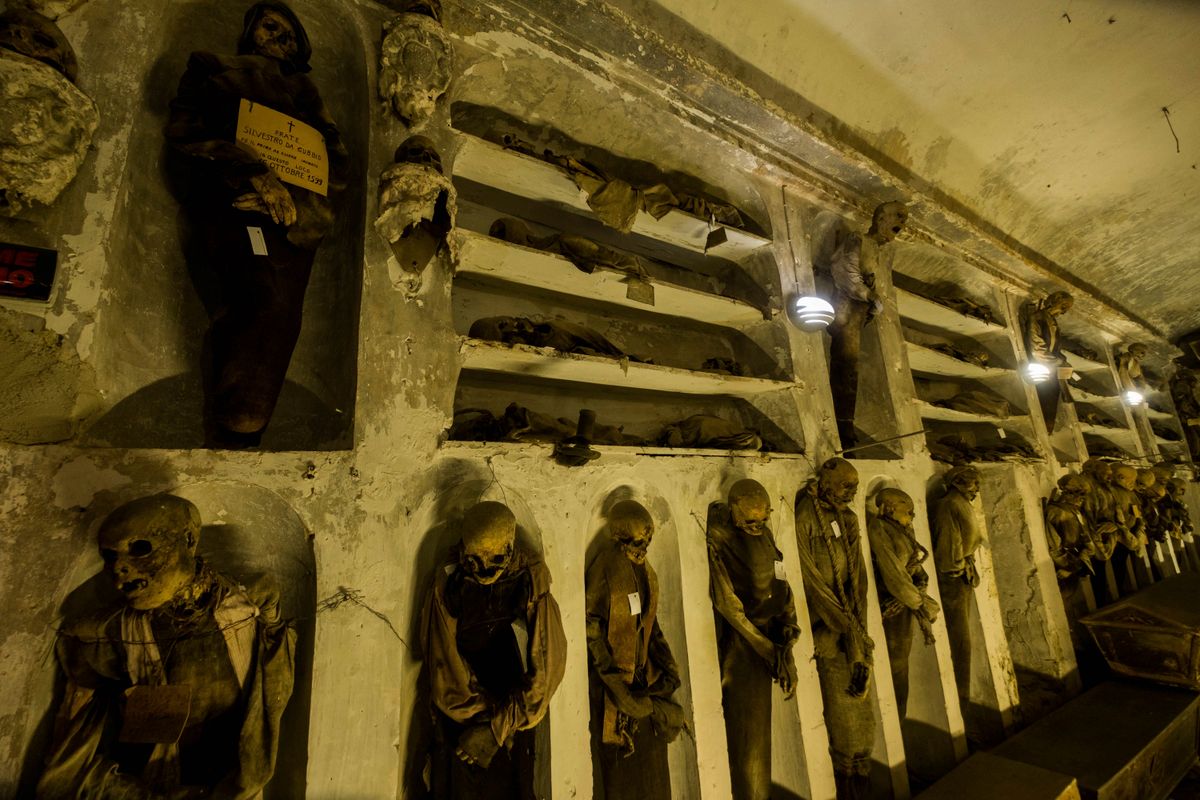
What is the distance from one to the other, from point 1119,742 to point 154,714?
5.67 m

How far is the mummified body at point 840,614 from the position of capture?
3498 mm

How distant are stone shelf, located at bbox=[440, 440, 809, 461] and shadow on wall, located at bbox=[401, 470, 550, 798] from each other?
0.10m

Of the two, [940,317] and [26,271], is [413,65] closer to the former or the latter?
[26,271]

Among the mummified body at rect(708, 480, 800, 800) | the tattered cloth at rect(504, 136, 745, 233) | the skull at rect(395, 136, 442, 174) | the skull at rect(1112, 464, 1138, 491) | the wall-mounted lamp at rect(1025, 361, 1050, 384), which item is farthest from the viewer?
the skull at rect(1112, 464, 1138, 491)

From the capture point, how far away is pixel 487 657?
8.04ft

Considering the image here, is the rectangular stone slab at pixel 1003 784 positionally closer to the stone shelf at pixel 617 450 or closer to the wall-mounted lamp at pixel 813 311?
the stone shelf at pixel 617 450

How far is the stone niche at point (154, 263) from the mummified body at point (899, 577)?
12.6ft

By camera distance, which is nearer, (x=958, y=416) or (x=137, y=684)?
(x=137, y=684)

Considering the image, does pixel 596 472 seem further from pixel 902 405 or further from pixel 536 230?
pixel 902 405

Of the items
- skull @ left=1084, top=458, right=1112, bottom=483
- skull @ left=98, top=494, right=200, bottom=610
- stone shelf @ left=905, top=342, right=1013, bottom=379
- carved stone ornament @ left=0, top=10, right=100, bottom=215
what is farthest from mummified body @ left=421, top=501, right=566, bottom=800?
skull @ left=1084, top=458, right=1112, bottom=483

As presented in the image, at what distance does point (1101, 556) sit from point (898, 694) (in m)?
3.39

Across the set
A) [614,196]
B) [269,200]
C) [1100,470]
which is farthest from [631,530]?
[1100,470]

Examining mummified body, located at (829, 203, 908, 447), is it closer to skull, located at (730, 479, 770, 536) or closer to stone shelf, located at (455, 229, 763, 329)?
stone shelf, located at (455, 229, 763, 329)

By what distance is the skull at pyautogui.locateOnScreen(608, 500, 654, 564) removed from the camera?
287cm
